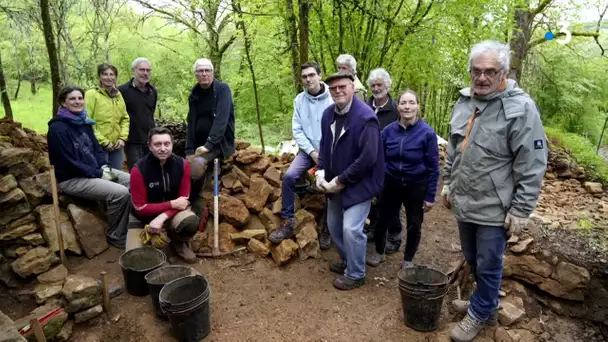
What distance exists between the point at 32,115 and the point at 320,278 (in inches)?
745

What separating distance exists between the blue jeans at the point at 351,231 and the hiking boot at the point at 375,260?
45 cm

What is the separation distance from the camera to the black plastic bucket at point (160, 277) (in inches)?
136

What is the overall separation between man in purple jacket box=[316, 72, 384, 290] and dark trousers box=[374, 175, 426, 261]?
461 mm

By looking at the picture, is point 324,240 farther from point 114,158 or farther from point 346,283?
→ point 114,158

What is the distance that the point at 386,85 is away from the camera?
4.31 m

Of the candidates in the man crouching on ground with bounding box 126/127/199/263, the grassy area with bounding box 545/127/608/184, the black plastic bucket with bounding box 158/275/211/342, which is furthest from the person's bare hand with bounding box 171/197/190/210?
the grassy area with bounding box 545/127/608/184

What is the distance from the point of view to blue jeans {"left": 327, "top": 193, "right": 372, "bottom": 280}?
3.67 metres

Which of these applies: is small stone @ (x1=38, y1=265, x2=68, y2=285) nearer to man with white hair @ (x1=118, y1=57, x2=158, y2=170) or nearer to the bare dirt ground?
the bare dirt ground

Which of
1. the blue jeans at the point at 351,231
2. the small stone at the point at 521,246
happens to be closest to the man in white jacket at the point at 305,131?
the blue jeans at the point at 351,231

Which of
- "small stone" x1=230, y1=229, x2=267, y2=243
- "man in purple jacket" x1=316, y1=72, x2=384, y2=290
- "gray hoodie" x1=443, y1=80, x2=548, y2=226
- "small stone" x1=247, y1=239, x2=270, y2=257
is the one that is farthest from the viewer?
"small stone" x1=230, y1=229, x2=267, y2=243

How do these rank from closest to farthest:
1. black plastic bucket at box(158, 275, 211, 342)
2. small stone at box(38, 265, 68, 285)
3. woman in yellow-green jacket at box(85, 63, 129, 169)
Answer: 1. black plastic bucket at box(158, 275, 211, 342)
2. small stone at box(38, 265, 68, 285)
3. woman in yellow-green jacket at box(85, 63, 129, 169)

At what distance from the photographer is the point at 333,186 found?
11.9ft

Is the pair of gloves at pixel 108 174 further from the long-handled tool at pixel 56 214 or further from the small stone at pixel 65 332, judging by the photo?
the small stone at pixel 65 332

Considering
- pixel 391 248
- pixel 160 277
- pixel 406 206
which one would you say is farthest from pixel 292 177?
pixel 160 277
